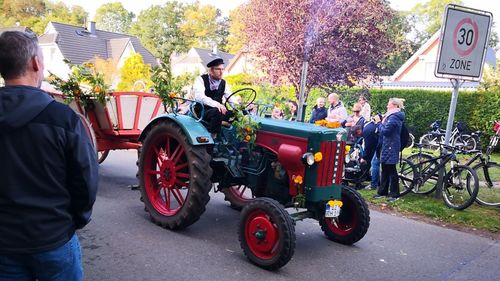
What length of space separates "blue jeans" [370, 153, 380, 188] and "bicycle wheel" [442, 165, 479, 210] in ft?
4.01

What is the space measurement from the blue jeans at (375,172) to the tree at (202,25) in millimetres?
54277

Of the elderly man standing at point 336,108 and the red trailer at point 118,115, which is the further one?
the elderly man standing at point 336,108

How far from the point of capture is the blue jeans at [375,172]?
7695 mm

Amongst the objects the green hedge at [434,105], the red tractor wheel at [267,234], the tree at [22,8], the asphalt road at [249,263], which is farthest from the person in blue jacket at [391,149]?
the tree at [22,8]

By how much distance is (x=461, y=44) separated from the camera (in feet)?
22.0

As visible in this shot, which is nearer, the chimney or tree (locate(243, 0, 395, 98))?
tree (locate(243, 0, 395, 98))

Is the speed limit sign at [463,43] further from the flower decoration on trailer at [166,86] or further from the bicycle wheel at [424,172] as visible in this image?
the flower decoration on trailer at [166,86]

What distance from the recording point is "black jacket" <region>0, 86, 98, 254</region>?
1.77 metres

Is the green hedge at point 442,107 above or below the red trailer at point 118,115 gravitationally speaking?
above

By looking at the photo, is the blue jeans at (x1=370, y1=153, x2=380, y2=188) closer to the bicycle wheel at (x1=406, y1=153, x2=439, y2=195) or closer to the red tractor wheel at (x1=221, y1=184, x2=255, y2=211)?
the bicycle wheel at (x1=406, y1=153, x2=439, y2=195)

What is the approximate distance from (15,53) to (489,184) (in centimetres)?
734

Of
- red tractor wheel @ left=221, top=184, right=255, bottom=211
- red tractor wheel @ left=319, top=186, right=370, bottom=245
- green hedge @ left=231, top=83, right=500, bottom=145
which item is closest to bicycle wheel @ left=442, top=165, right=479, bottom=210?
red tractor wheel @ left=319, top=186, right=370, bottom=245

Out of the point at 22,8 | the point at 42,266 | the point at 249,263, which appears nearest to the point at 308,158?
the point at 249,263

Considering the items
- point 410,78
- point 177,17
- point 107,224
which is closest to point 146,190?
point 107,224
